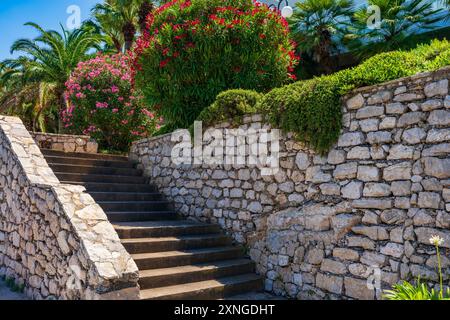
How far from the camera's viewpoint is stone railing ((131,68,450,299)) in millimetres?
3783

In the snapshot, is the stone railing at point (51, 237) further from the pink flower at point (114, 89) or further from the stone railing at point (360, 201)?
the pink flower at point (114, 89)

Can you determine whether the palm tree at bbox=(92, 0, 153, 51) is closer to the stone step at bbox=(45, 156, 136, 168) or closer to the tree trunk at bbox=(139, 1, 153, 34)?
the tree trunk at bbox=(139, 1, 153, 34)

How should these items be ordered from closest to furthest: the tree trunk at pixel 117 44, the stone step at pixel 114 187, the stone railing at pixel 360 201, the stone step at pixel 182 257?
the stone railing at pixel 360 201
the stone step at pixel 182 257
the stone step at pixel 114 187
the tree trunk at pixel 117 44

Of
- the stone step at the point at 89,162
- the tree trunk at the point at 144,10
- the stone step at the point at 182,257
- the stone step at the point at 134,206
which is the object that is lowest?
the stone step at the point at 182,257

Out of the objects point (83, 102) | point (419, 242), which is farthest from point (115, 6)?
point (419, 242)

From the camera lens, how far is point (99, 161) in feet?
25.5

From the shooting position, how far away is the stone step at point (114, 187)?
22.1ft

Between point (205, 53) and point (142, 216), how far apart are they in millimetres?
3022

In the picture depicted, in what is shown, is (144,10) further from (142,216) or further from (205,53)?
(142,216)

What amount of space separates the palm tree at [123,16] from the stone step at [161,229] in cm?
1145

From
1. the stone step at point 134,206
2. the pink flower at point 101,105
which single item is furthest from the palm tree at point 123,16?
the stone step at point 134,206

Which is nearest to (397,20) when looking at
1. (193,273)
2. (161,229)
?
(161,229)

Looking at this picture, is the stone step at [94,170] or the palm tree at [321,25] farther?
the palm tree at [321,25]

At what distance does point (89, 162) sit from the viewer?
7668 millimetres
